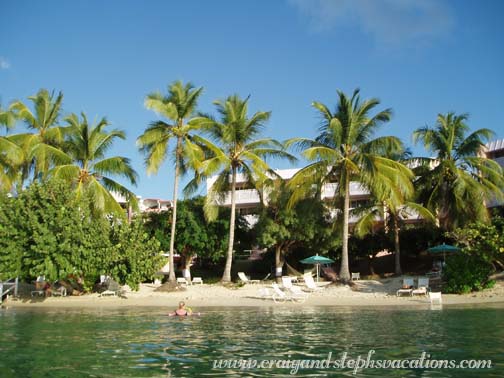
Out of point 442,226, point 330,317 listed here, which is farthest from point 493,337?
point 442,226

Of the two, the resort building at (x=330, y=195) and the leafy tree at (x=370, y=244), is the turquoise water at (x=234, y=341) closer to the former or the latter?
the leafy tree at (x=370, y=244)

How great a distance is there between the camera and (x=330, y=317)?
19953 millimetres

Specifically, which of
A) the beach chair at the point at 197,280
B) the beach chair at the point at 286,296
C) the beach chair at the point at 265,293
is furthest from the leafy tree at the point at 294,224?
the beach chair at the point at 286,296

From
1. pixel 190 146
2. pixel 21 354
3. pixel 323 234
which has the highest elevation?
pixel 190 146

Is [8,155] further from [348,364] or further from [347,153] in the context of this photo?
[348,364]

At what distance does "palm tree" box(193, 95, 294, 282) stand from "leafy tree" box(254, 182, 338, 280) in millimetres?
2462

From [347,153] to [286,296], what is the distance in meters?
9.97

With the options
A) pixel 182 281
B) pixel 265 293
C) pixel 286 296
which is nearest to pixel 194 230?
pixel 182 281

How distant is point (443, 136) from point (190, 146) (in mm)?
16158

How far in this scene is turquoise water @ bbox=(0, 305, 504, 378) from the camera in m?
9.86

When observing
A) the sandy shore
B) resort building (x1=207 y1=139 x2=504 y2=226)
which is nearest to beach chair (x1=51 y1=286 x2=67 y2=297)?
the sandy shore

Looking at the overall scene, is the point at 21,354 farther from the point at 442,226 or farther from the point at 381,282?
the point at 442,226

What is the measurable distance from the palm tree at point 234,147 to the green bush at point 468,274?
509 inches

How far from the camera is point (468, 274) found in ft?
90.8
